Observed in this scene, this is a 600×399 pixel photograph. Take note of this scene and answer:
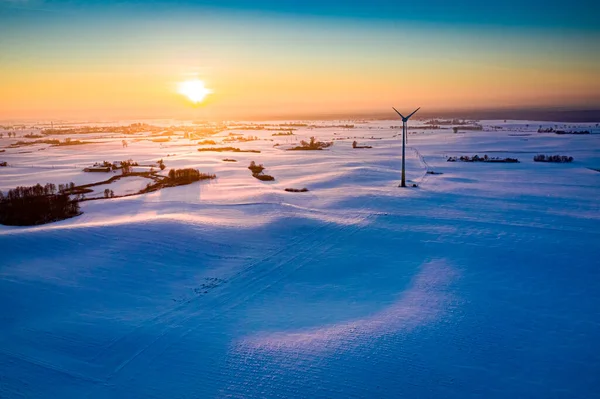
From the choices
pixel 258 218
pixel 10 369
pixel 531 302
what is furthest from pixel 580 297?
pixel 10 369

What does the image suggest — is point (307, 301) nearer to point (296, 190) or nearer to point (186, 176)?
point (296, 190)

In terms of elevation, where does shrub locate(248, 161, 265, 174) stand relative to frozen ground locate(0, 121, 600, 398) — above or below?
above

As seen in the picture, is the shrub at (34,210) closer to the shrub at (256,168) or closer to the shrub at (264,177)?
the shrub at (264,177)

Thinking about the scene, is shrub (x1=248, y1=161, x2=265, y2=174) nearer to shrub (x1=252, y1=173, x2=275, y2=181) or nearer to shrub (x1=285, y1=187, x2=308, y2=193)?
shrub (x1=252, y1=173, x2=275, y2=181)

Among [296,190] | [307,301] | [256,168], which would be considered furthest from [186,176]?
[307,301]

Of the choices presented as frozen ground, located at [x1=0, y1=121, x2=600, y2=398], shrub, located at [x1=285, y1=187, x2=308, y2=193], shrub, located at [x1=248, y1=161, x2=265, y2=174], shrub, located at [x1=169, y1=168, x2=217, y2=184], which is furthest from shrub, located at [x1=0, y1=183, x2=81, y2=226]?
shrub, located at [x1=248, y1=161, x2=265, y2=174]

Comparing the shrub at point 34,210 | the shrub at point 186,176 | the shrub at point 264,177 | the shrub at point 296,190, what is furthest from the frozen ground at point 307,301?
the shrub at point 264,177

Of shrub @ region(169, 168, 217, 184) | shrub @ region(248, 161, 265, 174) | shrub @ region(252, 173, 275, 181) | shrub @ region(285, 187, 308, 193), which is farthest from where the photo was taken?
shrub @ region(248, 161, 265, 174)

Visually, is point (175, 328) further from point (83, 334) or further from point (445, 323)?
point (445, 323)

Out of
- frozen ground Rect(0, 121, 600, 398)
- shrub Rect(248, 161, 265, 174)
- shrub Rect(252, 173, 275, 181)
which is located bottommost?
frozen ground Rect(0, 121, 600, 398)
